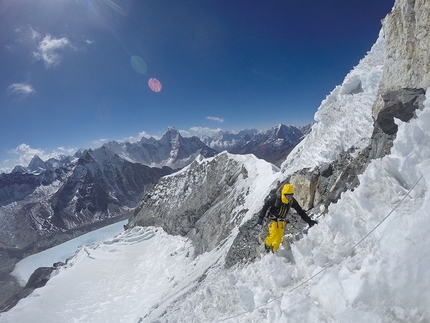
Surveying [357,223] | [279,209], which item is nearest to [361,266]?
[357,223]

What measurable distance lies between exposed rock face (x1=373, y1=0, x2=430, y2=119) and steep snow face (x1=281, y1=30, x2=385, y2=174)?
209 centimetres

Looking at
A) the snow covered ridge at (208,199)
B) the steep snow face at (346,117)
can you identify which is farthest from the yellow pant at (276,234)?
the snow covered ridge at (208,199)

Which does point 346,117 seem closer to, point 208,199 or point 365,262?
point 365,262

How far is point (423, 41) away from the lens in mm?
11328

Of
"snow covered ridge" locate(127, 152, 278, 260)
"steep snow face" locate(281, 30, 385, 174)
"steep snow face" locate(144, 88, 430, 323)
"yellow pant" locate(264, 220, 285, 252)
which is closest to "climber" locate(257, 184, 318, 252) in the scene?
"yellow pant" locate(264, 220, 285, 252)

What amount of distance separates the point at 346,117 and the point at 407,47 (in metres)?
6.51

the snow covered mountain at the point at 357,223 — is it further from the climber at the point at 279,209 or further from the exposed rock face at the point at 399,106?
the climber at the point at 279,209

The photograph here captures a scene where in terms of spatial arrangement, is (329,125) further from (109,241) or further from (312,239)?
(109,241)

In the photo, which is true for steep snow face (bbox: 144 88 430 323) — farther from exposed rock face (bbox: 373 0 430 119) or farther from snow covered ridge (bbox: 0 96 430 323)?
exposed rock face (bbox: 373 0 430 119)

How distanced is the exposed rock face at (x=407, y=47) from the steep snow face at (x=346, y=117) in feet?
6.85

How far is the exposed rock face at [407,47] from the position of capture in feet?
36.5

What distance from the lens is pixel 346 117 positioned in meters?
18.8

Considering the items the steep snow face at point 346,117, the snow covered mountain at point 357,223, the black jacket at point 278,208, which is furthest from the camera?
the steep snow face at point 346,117

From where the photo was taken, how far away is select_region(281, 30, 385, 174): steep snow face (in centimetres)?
1666
